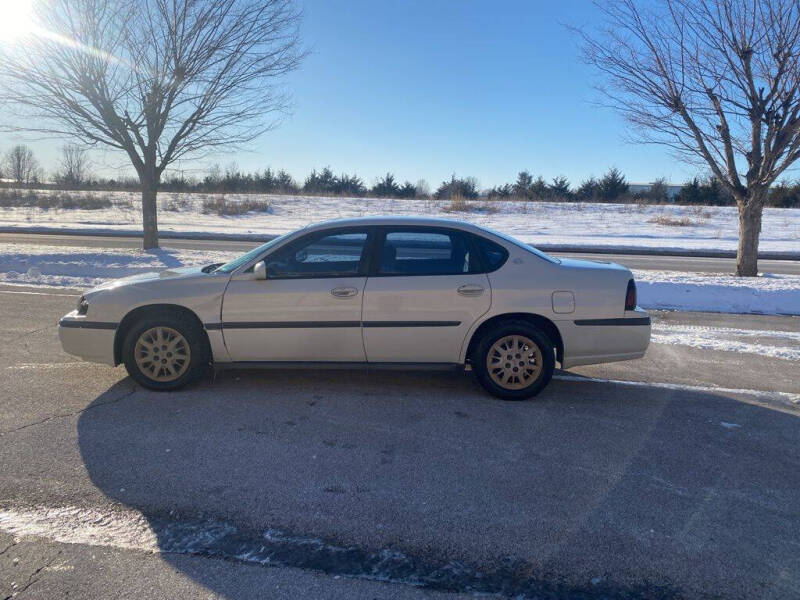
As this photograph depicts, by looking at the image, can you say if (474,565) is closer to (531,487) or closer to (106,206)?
(531,487)

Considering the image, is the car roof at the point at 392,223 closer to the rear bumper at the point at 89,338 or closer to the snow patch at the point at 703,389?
the snow patch at the point at 703,389

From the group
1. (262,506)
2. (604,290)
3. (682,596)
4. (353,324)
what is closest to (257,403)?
(353,324)

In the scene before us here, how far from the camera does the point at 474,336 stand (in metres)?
5.15

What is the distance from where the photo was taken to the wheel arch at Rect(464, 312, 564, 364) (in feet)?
16.9

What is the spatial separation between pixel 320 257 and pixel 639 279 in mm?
7797

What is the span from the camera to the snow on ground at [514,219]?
1001 inches

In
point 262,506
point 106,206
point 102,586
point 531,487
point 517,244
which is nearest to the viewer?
point 102,586

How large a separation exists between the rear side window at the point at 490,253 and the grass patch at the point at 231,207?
3255 centimetres

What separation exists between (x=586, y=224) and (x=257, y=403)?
29.7 meters

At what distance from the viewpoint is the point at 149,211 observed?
51.0ft

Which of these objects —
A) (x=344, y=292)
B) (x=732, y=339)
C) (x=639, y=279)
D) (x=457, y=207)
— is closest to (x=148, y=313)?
(x=344, y=292)

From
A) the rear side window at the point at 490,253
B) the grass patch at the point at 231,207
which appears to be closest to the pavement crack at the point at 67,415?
the rear side window at the point at 490,253

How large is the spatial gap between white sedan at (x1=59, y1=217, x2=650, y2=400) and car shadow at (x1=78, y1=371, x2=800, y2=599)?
0.33 metres

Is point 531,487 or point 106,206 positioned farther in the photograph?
point 106,206
